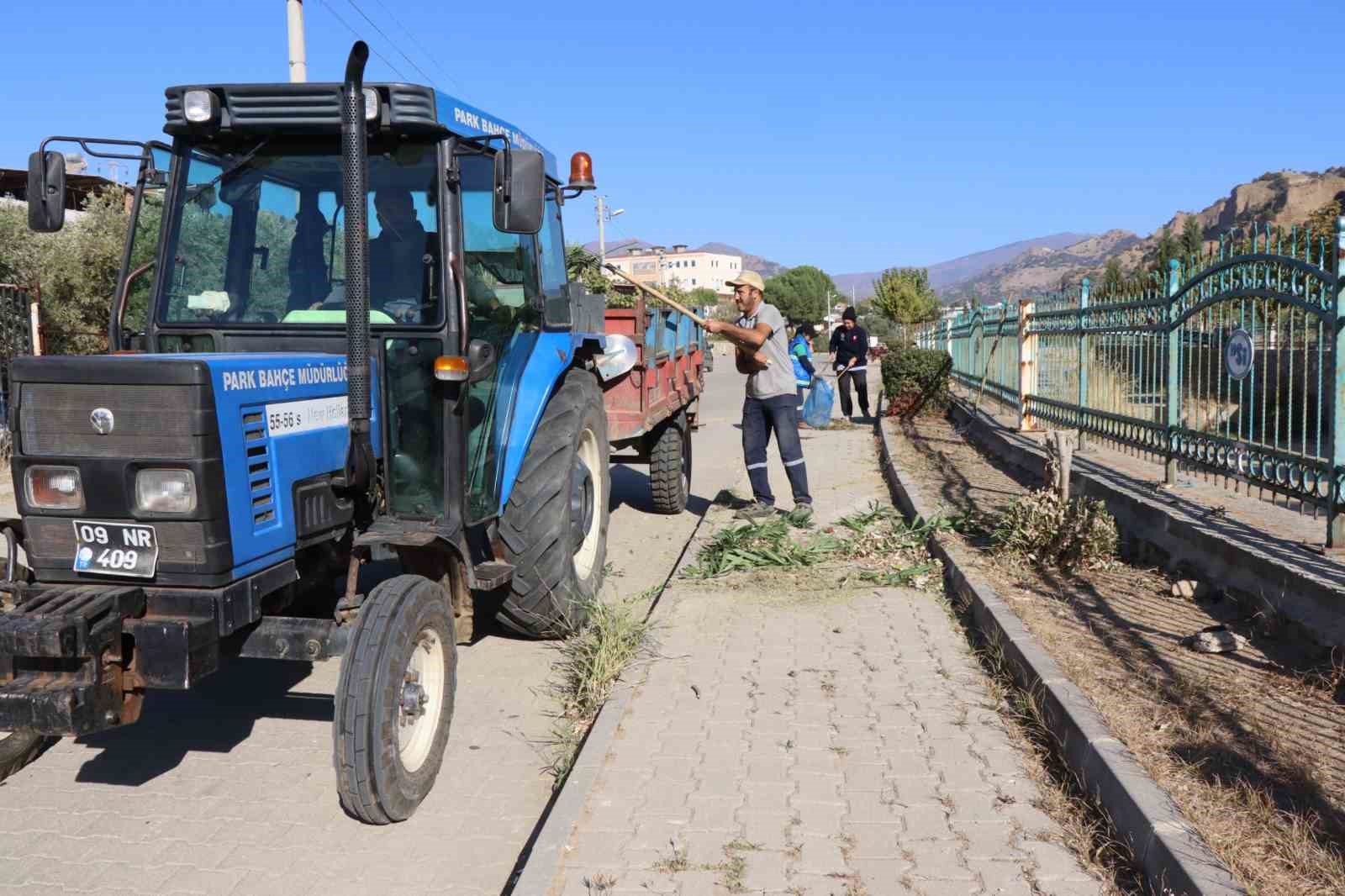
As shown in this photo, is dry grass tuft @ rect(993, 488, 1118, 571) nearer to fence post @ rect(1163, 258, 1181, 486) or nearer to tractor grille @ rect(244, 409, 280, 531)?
fence post @ rect(1163, 258, 1181, 486)

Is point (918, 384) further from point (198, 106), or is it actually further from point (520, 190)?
point (198, 106)

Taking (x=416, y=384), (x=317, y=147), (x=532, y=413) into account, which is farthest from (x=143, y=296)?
(x=532, y=413)

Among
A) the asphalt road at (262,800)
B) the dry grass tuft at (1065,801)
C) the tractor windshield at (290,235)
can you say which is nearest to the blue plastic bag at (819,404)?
the asphalt road at (262,800)

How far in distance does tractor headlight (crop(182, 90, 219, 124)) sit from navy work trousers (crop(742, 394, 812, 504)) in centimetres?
486

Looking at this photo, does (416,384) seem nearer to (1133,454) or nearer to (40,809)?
(40,809)

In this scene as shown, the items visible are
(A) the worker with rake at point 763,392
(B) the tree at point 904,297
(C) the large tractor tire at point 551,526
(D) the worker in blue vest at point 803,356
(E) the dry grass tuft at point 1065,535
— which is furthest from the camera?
(B) the tree at point 904,297

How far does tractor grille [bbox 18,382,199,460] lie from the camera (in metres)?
3.53

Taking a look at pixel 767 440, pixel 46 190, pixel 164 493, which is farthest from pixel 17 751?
pixel 767 440

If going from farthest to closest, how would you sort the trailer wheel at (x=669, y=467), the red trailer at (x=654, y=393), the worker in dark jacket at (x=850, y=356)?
1. the worker in dark jacket at (x=850, y=356)
2. the trailer wheel at (x=669, y=467)
3. the red trailer at (x=654, y=393)

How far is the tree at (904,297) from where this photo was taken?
59.4m

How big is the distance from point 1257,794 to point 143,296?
5.08m

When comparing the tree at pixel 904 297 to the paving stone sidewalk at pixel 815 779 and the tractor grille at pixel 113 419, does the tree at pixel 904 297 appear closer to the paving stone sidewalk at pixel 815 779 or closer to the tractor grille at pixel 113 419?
the paving stone sidewalk at pixel 815 779

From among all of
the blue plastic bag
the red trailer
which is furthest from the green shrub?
the red trailer

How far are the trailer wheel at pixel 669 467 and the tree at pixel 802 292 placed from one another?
115280 mm
